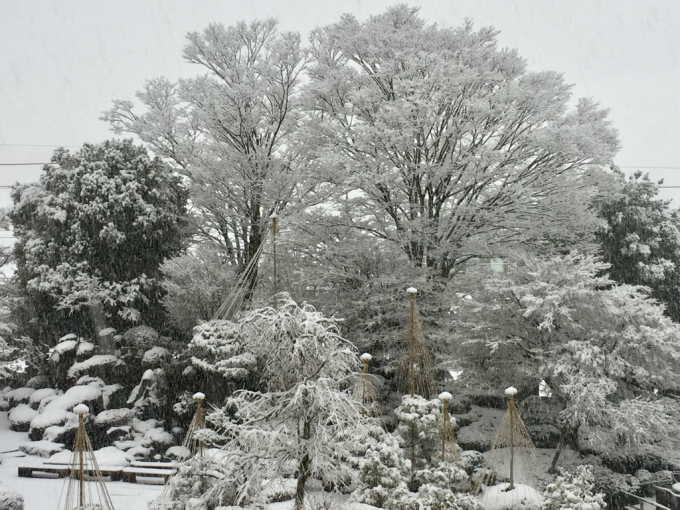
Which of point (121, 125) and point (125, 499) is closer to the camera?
point (125, 499)

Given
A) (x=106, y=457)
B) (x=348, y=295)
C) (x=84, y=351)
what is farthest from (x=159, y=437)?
(x=348, y=295)

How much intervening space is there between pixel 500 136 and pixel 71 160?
526 inches

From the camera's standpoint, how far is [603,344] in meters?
12.0

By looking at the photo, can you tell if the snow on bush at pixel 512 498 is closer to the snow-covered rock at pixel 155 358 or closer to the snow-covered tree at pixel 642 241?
the snow-covered tree at pixel 642 241

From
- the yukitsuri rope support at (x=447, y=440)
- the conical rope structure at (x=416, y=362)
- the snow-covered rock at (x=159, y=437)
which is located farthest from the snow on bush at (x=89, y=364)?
the yukitsuri rope support at (x=447, y=440)

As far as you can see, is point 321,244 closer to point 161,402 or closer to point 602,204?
point 161,402

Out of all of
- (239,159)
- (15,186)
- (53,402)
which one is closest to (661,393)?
(239,159)

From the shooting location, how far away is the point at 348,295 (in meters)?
14.7

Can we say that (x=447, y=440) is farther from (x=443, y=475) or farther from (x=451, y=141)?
(x=451, y=141)

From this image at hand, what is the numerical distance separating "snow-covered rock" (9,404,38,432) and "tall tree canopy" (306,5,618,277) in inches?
399

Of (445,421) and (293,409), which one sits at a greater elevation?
(293,409)

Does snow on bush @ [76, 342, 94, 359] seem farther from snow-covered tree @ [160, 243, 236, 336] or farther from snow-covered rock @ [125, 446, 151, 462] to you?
snow-covered rock @ [125, 446, 151, 462]

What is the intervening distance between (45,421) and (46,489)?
319 centimetres

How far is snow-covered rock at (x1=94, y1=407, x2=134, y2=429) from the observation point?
1502 centimetres
